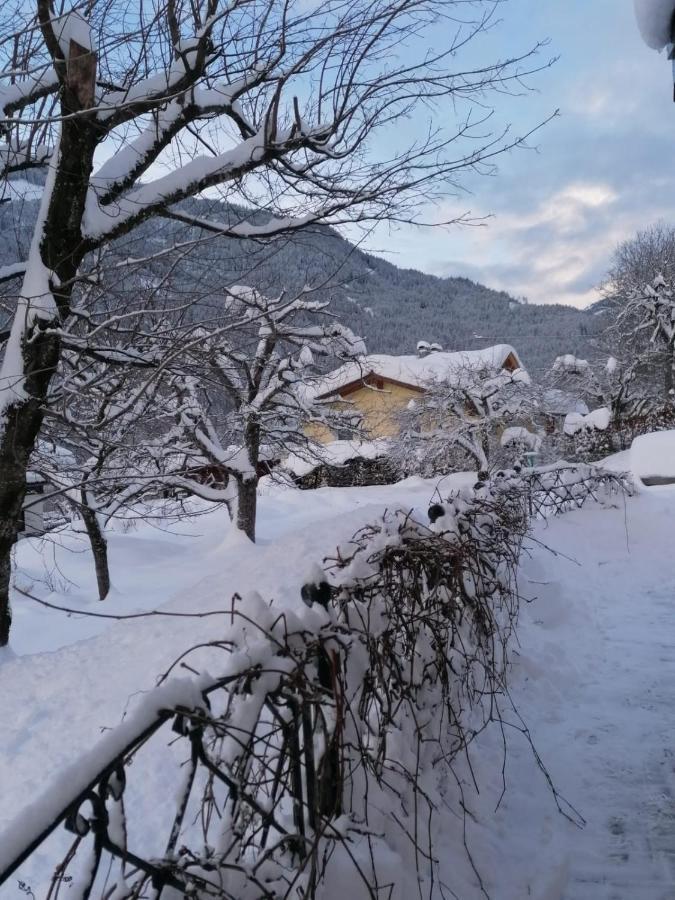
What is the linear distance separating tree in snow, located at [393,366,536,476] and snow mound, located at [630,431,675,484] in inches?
309

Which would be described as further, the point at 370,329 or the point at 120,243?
the point at 370,329

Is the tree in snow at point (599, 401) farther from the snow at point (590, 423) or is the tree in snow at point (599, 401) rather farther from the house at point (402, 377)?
the house at point (402, 377)

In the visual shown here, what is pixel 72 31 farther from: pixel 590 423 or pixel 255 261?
pixel 590 423

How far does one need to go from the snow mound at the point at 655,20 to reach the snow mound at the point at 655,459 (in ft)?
42.3

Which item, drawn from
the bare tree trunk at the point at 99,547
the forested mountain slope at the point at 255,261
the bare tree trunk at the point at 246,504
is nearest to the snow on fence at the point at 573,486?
the forested mountain slope at the point at 255,261

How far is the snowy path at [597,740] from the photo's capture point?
8.22 ft

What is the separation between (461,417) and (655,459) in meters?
9.52

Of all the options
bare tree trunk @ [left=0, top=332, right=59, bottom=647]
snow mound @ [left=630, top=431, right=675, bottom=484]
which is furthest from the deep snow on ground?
snow mound @ [left=630, top=431, right=675, bottom=484]

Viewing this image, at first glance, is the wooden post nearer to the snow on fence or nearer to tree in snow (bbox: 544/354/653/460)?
the snow on fence

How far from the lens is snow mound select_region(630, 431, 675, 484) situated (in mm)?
13570

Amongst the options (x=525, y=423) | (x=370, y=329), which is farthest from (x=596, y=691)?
(x=370, y=329)

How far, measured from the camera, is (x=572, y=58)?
4.48 m

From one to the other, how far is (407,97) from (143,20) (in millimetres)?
1986

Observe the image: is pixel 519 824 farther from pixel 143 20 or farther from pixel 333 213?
pixel 143 20
